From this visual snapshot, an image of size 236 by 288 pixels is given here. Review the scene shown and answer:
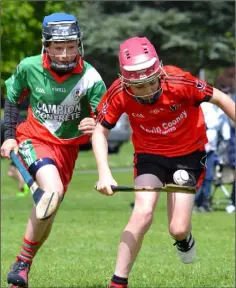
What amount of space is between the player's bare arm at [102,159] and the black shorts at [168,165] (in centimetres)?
48

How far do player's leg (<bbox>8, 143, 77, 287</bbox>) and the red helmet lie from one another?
1294mm

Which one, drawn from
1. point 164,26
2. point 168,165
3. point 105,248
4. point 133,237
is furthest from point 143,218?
point 164,26

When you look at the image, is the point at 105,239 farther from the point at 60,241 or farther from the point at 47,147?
the point at 47,147

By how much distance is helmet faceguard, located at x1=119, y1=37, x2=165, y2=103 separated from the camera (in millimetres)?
7582

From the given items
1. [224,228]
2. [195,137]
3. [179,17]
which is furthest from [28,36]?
[195,137]

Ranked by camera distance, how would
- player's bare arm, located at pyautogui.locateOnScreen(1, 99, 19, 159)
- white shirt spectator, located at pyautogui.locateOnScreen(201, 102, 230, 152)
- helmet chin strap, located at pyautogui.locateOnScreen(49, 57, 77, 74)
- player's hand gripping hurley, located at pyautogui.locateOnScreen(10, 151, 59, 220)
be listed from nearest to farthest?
player's hand gripping hurley, located at pyautogui.locateOnScreen(10, 151, 59, 220), helmet chin strap, located at pyautogui.locateOnScreen(49, 57, 77, 74), player's bare arm, located at pyautogui.locateOnScreen(1, 99, 19, 159), white shirt spectator, located at pyautogui.locateOnScreen(201, 102, 230, 152)

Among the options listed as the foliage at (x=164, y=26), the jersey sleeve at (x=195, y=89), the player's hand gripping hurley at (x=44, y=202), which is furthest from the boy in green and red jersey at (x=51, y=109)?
the foliage at (x=164, y=26)

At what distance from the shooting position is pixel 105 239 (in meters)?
13.8

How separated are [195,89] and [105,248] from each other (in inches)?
209

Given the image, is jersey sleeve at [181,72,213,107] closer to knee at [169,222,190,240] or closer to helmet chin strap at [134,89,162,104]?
helmet chin strap at [134,89,162,104]

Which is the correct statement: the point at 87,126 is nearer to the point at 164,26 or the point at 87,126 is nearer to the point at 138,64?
the point at 138,64

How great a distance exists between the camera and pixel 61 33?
8453mm

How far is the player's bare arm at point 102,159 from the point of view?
7441mm

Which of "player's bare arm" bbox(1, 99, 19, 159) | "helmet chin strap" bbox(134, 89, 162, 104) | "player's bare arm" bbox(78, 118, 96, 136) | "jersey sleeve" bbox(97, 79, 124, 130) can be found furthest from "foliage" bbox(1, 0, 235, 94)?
"helmet chin strap" bbox(134, 89, 162, 104)
